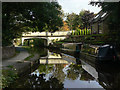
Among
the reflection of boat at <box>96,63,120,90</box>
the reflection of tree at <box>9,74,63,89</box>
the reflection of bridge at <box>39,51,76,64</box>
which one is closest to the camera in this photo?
the reflection of tree at <box>9,74,63,89</box>

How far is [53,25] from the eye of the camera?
8.71 metres

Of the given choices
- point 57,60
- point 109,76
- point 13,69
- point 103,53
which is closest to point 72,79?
point 109,76

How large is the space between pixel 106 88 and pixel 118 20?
453cm

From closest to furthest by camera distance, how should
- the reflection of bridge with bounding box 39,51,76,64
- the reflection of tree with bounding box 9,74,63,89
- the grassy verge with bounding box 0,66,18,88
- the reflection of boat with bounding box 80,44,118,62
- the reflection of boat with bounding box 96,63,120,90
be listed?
the reflection of boat with bounding box 80,44,118,62
the grassy verge with bounding box 0,66,18,88
the reflection of tree with bounding box 9,74,63,89
the reflection of boat with bounding box 96,63,120,90
the reflection of bridge with bounding box 39,51,76,64

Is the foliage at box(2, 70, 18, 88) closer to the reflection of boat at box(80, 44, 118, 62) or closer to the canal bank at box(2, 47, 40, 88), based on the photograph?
the canal bank at box(2, 47, 40, 88)

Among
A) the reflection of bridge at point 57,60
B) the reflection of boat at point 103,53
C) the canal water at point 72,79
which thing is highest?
the reflection of boat at point 103,53

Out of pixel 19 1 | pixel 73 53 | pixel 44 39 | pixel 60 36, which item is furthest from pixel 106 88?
pixel 44 39

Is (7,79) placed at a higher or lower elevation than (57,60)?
higher

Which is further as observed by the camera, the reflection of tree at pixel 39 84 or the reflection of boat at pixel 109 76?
the reflection of boat at pixel 109 76

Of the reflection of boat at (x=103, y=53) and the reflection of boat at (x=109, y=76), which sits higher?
the reflection of boat at (x=103, y=53)

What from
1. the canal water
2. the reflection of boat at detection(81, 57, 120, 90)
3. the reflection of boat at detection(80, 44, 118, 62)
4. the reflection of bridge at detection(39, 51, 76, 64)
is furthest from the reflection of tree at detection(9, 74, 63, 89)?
the reflection of bridge at detection(39, 51, 76, 64)

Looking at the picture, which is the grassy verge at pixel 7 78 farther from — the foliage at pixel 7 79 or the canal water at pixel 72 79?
the canal water at pixel 72 79

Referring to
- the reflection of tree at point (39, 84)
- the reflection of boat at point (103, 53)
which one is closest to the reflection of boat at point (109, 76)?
the reflection of boat at point (103, 53)

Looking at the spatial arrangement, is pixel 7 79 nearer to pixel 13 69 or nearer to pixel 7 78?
pixel 7 78
